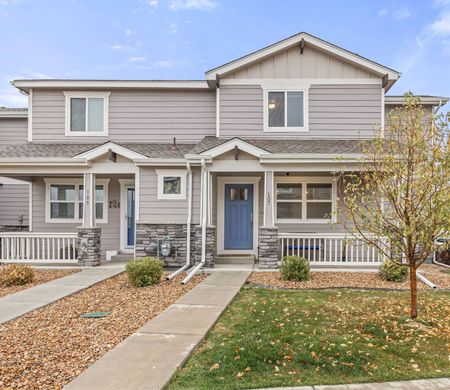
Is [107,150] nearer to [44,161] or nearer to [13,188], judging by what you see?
[44,161]

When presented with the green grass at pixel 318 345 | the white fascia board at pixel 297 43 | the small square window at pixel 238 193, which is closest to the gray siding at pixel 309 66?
the white fascia board at pixel 297 43

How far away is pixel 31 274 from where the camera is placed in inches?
318

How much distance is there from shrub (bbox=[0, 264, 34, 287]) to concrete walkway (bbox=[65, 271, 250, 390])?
389 cm

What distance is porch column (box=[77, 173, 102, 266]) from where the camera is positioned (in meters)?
10.1

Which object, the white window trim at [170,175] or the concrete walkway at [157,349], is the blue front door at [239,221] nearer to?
the white window trim at [170,175]

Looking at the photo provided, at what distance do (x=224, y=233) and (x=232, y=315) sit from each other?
5.70 meters

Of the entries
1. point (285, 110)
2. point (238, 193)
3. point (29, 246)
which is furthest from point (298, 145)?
point (29, 246)

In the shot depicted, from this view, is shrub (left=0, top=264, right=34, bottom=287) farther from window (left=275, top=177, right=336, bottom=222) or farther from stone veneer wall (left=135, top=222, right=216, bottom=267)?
window (left=275, top=177, right=336, bottom=222)

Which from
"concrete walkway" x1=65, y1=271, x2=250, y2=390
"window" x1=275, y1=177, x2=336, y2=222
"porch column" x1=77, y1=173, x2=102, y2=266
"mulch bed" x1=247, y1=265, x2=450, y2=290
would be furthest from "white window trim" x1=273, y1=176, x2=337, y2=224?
"porch column" x1=77, y1=173, x2=102, y2=266

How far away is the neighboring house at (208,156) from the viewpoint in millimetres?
9789

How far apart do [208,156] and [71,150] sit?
4525 millimetres

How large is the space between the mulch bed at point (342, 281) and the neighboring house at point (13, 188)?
940cm

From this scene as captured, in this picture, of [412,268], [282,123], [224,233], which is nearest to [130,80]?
[282,123]

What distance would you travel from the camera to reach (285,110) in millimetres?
11195
